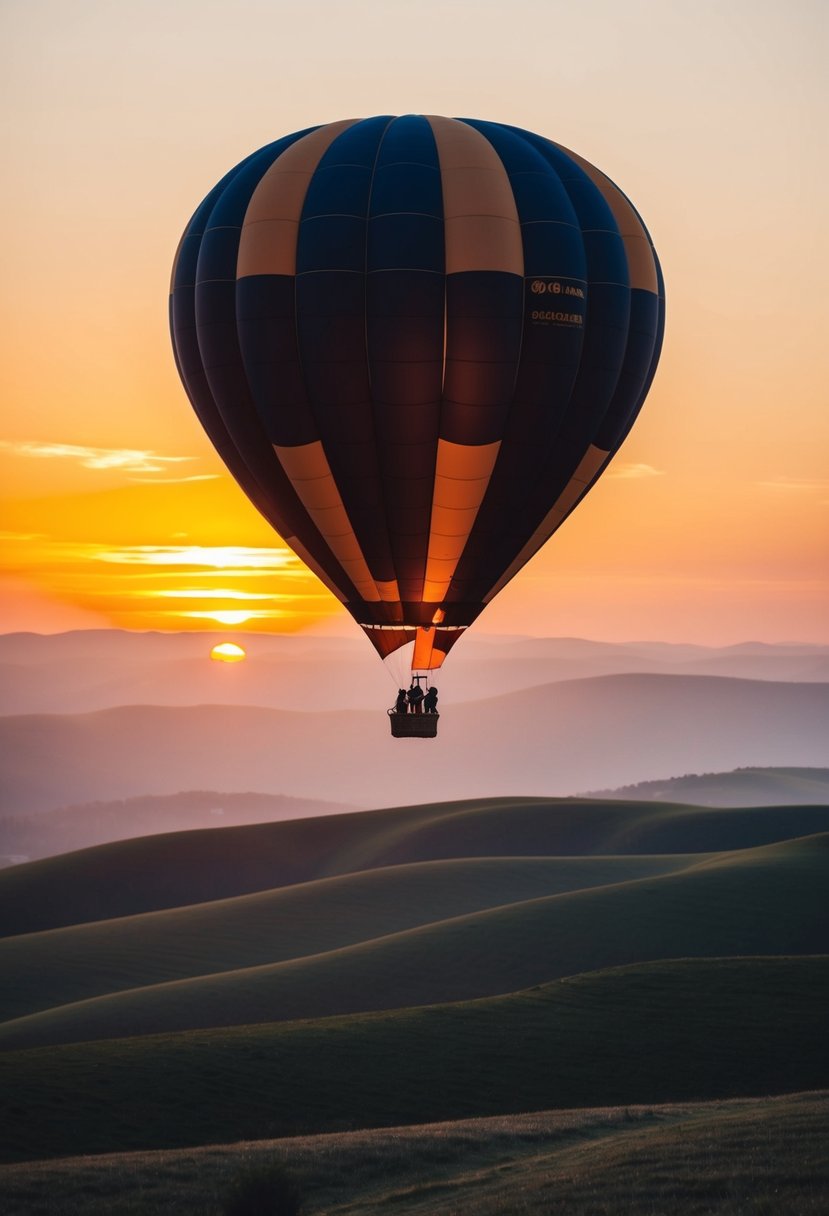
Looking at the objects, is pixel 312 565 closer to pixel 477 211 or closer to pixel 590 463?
pixel 590 463

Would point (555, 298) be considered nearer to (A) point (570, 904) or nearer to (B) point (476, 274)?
(B) point (476, 274)

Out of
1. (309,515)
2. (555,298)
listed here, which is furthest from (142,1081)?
(555,298)

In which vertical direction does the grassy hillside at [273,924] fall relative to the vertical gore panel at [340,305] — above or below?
below

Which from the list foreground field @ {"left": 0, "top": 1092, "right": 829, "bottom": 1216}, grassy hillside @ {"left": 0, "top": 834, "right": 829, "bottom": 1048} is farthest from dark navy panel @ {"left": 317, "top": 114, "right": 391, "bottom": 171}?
grassy hillside @ {"left": 0, "top": 834, "right": 829, "bottom": 1048}

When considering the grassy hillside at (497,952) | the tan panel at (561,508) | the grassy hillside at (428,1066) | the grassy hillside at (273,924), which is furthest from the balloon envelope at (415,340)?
the grassy hillside at (273,924)

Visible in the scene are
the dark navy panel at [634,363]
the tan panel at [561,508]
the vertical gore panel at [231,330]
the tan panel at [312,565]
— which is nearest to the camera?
the vertical gore panel at [231,330]

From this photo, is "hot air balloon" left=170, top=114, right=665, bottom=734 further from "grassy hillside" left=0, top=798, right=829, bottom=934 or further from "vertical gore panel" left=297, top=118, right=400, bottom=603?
"grassy hillside" left=0, top=798, right=829, bottom=934

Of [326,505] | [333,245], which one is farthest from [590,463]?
[333,245]

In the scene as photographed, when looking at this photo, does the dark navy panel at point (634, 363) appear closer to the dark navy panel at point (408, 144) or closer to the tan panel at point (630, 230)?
the tan panel at point (630, 230)
